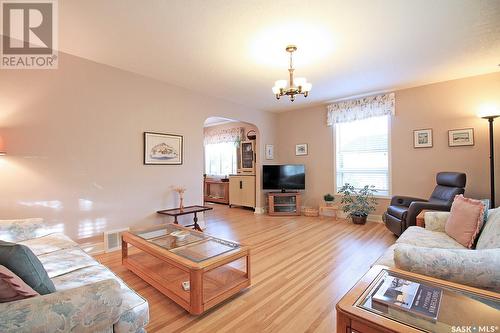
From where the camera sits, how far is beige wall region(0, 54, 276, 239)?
8.15 feet

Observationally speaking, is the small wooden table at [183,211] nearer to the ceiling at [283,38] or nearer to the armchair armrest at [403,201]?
the ceiling at [283,38]

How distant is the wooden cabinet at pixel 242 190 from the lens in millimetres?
6004

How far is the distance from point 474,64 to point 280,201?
13.3 ft

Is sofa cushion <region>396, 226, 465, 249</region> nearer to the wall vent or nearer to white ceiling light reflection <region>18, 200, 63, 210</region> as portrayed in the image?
the wall vent

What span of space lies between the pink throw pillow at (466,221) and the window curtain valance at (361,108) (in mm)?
2670

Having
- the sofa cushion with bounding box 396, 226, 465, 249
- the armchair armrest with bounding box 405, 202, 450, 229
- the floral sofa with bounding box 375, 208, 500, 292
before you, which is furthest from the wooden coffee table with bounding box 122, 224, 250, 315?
the armchair armrest with bounding box 405, 202, 450, 229

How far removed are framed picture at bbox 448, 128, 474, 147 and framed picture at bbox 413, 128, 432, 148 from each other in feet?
0.87

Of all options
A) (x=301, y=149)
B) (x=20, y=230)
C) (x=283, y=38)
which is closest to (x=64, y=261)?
(x=20, y=230)

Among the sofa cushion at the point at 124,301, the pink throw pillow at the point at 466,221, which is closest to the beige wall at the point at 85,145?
the sofa cushion at the point at 124,301

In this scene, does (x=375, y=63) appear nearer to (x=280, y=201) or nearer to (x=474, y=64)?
(x=474, y=64)

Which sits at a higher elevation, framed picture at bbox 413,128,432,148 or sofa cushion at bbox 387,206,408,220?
framed picture at bbox 413,128,432,148

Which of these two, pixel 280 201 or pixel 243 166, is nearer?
pixel 280 201

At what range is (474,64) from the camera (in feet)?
10.5

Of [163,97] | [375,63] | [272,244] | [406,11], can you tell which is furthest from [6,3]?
[375,63]
